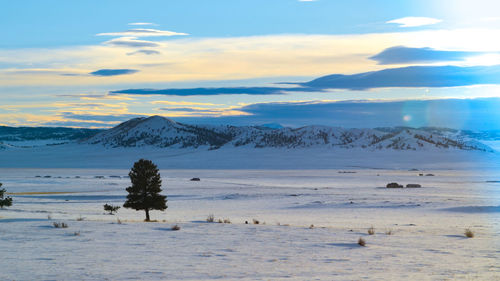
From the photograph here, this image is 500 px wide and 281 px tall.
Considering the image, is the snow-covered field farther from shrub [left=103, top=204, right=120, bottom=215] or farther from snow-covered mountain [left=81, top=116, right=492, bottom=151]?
snow-covered mountain [left=81, top=116, right=492, bottom=151]

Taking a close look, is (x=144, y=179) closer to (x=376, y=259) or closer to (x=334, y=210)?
(x=334, y=210)

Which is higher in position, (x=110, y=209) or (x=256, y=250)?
(x=256, y=250)

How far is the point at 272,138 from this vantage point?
118 meters

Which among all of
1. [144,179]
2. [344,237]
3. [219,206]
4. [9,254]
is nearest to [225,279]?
[9,254]

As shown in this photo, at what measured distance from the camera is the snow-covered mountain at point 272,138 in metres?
107

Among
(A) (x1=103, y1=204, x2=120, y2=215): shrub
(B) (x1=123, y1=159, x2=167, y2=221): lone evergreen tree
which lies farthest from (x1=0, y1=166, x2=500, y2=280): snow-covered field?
(A) (x1=103, y1=204, x2=120, y2=215): shrub

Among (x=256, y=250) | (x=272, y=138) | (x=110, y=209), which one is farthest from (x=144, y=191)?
(x=272, y=138)

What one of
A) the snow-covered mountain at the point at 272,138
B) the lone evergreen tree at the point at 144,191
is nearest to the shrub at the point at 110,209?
the lone evergreen tree at the point at 144,191

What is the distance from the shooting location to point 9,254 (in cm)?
1125

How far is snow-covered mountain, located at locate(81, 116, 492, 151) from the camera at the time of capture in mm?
106875

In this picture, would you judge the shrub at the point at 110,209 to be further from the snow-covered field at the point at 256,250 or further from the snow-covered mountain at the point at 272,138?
the snow-covered mountain at the point at 272,138

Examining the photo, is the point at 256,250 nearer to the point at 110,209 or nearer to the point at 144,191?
the point at 144,191

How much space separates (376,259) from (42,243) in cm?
703

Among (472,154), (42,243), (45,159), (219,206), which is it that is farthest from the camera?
(45,159)
